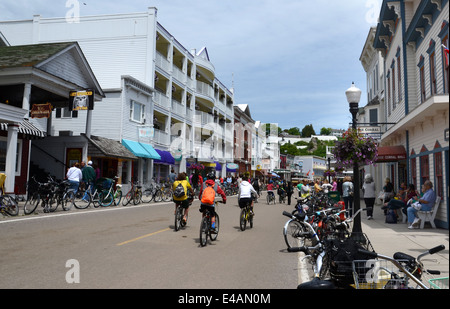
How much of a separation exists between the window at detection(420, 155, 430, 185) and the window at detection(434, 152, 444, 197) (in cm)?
97

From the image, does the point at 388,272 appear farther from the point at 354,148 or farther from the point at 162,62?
the point at 162,62

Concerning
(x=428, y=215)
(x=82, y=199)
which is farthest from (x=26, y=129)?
(x=428, y=215)

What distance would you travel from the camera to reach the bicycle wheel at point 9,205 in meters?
13.0

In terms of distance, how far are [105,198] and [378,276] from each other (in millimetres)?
16355

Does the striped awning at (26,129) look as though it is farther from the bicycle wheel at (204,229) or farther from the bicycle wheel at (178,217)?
the bicycle wheel at (204,229)

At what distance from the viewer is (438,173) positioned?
Result: 11781 millimetres

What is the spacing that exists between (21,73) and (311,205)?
1476 centimetres

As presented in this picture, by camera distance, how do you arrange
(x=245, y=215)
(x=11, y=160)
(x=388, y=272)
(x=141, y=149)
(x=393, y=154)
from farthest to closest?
(x=141, y=149)
(x=393, y=154)
(x=11, y=160)
(x=245, y=215)
(x=388, y=272)

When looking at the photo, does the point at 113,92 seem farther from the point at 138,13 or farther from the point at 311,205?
the point at 311,205

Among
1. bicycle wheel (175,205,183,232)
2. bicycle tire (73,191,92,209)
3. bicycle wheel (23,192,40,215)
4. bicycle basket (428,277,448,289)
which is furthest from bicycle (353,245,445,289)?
bicycle tire (73,191,92,209)

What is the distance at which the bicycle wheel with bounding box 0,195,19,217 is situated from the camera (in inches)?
512

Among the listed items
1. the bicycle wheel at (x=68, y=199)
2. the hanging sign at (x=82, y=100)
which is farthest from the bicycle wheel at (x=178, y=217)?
the hanging sign at (x=82, y=100)

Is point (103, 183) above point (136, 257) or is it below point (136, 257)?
above

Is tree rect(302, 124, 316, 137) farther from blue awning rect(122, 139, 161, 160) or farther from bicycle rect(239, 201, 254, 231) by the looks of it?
bicycle rect(239, 201, 254, 231)
